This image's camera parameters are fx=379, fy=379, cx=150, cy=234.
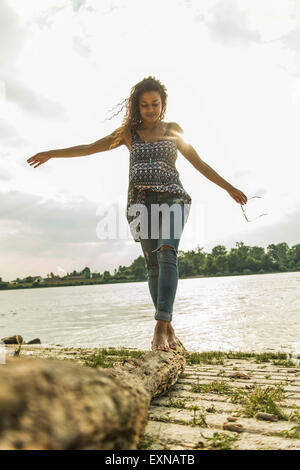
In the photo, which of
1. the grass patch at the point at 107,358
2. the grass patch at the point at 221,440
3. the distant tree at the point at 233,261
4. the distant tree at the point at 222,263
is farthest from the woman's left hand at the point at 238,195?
the distant tree at the point at 233,261

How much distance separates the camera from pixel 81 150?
12.9 ft

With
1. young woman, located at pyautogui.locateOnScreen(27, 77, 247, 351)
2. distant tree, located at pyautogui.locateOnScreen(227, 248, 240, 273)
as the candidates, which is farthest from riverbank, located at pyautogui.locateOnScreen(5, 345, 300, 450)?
distant tree, located at pyautogui.locateOnScreen(227, 248, 240, 273)

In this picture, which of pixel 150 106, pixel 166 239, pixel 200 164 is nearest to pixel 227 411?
pixel 166 239

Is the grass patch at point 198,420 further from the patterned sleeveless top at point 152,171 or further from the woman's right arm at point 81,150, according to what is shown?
the woman's right arm at point 81,150

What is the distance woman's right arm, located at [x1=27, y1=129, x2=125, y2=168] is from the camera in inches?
152

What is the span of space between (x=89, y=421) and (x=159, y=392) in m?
1.93

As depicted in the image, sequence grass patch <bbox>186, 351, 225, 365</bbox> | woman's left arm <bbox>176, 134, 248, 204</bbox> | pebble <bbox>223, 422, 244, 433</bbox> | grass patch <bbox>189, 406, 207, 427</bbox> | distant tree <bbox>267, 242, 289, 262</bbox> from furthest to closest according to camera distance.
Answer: distant tree <bbox>267, 242, 289, 262</bbox>
grass patch <bbox>186, 351, 225, 365</bbox>
woman's left arm <bbox>176, 134, 248, 204</bbox>
grass patch <bbox>189, 406, 207, 427</bbox>
pebble <bbox>223, 422, 244, 433</bbox>

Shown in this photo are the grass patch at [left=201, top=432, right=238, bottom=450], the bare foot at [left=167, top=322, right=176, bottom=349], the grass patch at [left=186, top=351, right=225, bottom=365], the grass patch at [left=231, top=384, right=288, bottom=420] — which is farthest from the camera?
the grass patch at [left=186, top=351, right=225, bottom=365]

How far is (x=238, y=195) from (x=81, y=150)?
1.71 metres

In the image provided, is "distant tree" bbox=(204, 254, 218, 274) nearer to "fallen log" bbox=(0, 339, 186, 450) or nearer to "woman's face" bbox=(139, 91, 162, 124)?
"woman's face" bbox=(139, 91, 162, 124)

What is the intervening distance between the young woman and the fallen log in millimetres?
2181

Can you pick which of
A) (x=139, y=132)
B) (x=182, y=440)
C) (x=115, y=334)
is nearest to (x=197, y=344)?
(x=115, y=334)

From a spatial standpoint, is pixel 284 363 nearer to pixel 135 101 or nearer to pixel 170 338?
pixel 170 338

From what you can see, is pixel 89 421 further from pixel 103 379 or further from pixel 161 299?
pixel 161 299
